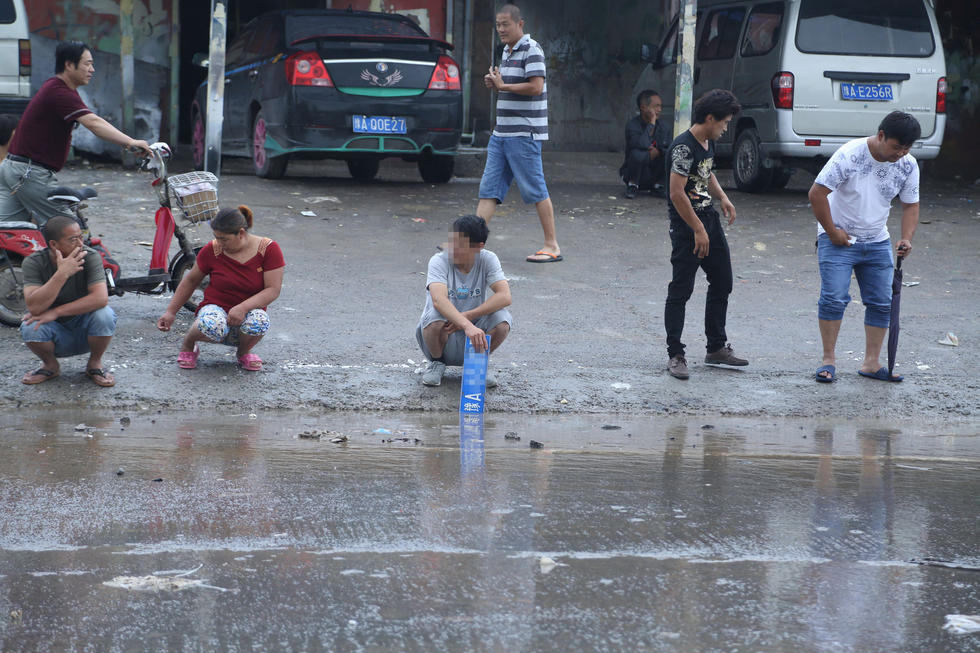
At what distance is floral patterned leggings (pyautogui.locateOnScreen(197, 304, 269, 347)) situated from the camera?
603cm

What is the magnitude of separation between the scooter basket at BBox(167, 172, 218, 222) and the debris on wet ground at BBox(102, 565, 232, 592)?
361cm

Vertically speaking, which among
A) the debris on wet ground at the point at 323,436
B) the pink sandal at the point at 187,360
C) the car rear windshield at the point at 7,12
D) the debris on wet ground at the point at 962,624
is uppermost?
the car rear windshield at the point at 7,12

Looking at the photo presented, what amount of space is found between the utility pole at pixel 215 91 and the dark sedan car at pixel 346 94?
661mm

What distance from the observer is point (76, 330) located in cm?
589

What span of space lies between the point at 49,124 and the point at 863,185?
4.65m

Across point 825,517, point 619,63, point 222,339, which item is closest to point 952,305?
point 825,517

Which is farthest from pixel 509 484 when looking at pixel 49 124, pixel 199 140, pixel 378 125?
pixel 199 140

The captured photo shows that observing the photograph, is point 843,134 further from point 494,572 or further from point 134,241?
point 494,572

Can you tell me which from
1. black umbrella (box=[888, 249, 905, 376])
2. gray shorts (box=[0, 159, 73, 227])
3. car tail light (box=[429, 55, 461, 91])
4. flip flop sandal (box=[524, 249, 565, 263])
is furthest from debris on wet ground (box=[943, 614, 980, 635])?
car tail light (box=[429, 55, 461, 91])

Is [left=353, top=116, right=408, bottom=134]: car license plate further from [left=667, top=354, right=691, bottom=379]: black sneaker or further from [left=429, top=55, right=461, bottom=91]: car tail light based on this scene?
[left=667, top=354, right=691, bottom=379]: black sneaker

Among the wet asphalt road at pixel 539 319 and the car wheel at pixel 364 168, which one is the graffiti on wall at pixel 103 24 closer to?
the wet asphalt road at pixel 539 319

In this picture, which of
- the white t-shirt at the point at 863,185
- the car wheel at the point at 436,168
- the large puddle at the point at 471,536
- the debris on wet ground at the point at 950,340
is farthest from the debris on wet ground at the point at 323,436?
the car wheel at the point at 436,168

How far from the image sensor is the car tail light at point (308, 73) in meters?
11.0

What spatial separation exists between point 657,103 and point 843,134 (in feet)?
6.28
